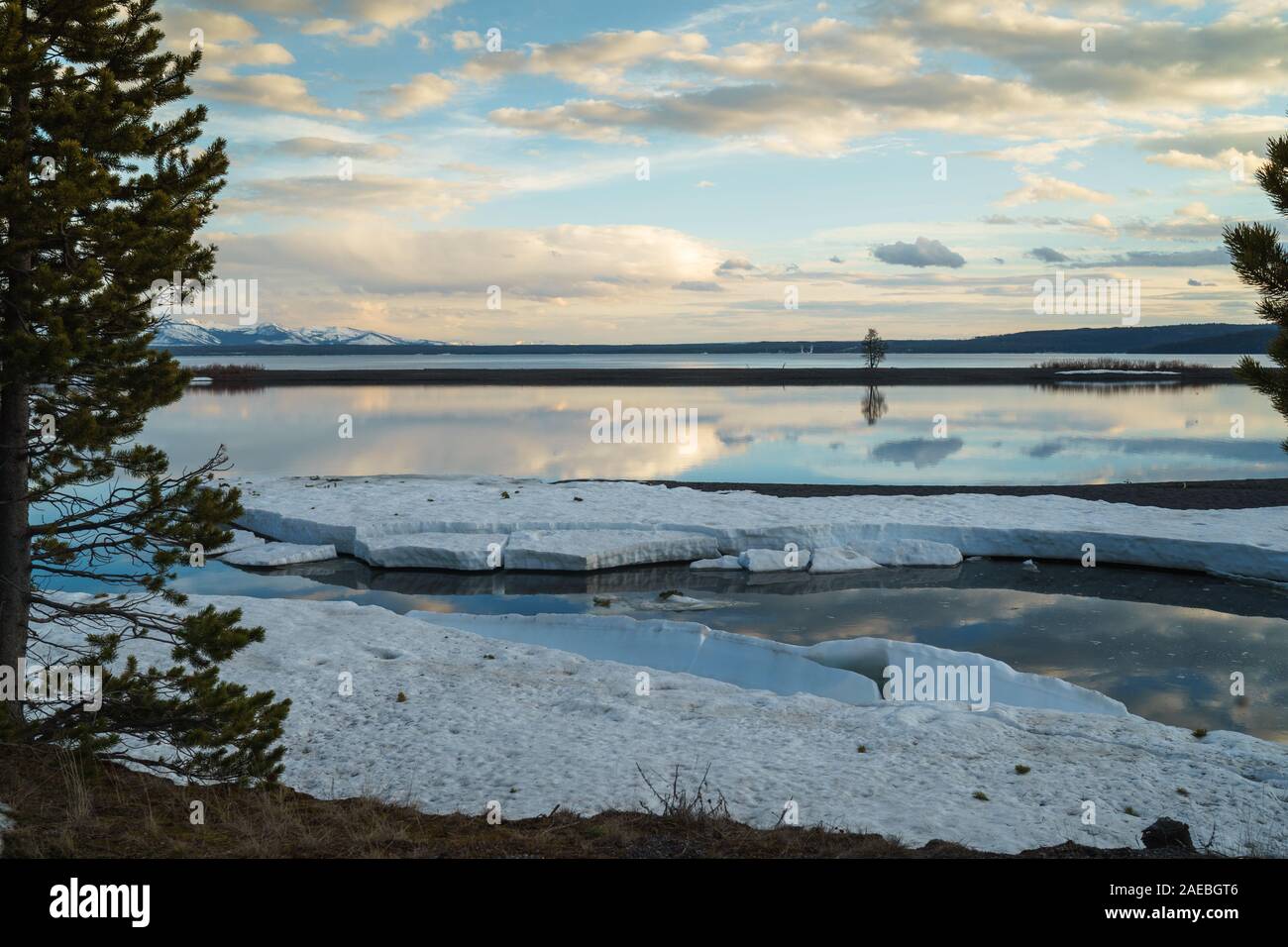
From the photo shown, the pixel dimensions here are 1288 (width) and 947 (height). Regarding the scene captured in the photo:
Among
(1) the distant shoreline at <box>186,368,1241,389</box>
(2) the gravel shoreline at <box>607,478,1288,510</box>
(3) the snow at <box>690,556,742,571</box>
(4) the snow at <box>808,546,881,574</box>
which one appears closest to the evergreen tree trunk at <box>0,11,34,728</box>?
(3) the snow at <box>690,556,742,571</box>

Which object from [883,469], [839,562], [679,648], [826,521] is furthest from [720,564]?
[883,469]

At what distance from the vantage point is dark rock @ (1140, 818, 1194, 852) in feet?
25.6

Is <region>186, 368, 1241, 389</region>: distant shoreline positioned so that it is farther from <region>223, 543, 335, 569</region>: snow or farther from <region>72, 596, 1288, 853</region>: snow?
<region>72, 596, 1288, 853</region>: snow

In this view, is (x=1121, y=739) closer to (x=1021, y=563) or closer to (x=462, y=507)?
(x=1021, y=563)

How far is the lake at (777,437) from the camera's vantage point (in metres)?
40.3

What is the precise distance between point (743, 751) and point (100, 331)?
810 cm

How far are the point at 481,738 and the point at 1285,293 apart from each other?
10.9 meters

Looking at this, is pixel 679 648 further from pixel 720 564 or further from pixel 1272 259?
pixel 1272 259

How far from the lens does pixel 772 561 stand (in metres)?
23.0

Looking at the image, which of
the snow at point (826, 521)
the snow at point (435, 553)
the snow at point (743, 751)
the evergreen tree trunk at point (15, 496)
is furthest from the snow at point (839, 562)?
the evergreen tree trunk at point (15, 496)

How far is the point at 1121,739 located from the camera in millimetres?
11125

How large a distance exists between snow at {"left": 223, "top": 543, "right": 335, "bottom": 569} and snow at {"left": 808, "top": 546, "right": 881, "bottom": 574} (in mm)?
12702
